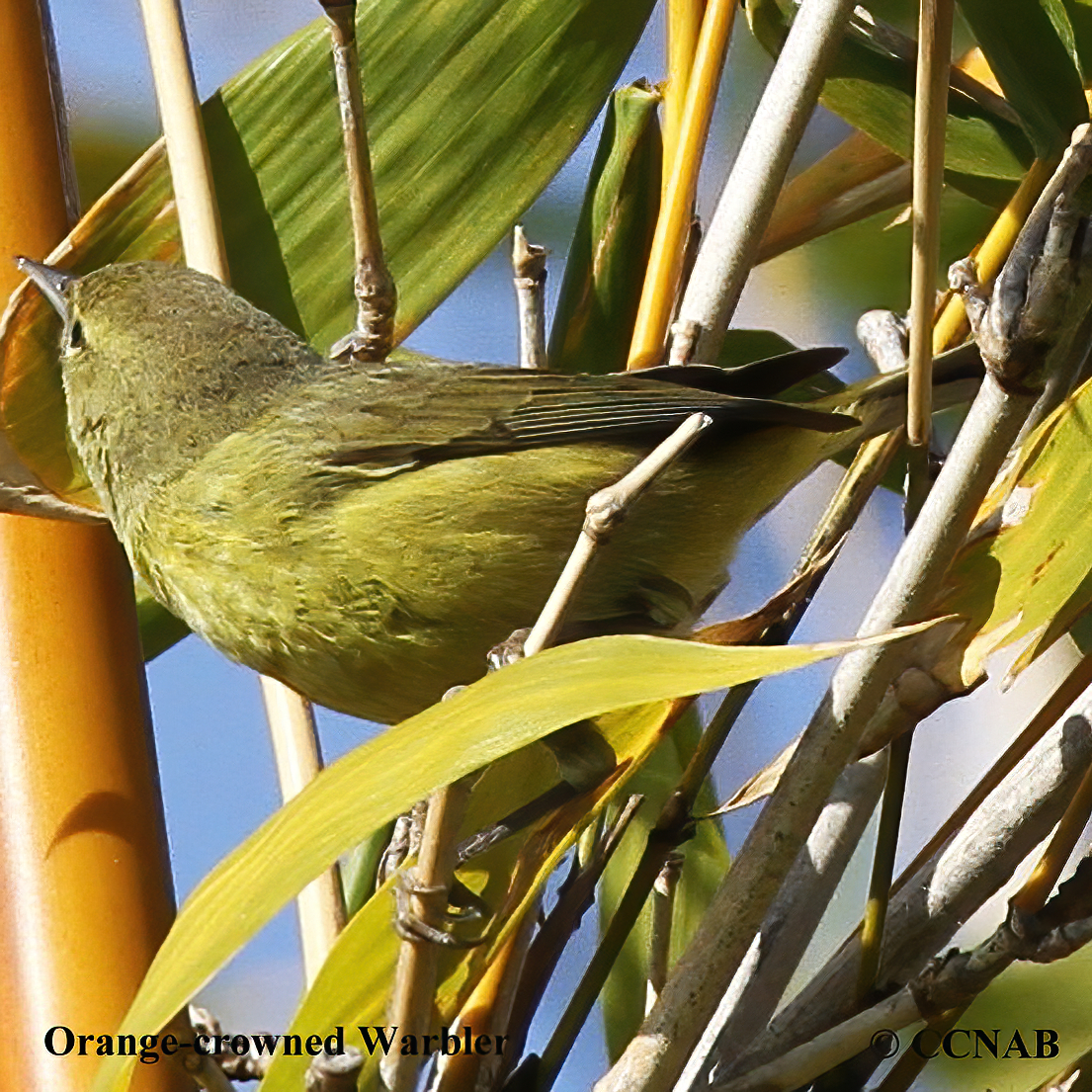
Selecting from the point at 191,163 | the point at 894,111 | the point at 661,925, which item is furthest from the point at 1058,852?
the point at 191,163

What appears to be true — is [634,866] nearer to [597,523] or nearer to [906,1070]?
[906,1070]

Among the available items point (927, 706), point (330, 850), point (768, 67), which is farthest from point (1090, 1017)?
point (768, 67)

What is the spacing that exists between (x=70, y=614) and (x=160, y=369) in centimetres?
48

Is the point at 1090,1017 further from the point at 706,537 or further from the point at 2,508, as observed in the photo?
the point at 2,508

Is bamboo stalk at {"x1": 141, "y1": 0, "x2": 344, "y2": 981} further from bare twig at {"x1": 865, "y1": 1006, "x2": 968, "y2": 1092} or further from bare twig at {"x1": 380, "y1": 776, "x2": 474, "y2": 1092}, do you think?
bare twig at {"x1": 865, "y1": 1006, "x2": 968, "y2": 1092}

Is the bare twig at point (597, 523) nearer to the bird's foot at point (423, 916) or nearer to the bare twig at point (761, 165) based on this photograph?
the bird's foot at point (423, 916)

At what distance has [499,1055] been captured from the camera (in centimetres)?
130

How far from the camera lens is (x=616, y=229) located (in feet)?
6.06

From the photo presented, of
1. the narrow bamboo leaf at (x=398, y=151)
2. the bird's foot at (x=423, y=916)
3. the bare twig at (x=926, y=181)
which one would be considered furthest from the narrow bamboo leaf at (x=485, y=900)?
the narrow bamboo leaf at (x=398, y=151)

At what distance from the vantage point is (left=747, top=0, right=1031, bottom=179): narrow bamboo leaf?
1735 millimetres

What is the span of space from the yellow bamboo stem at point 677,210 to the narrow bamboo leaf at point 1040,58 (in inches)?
10.1

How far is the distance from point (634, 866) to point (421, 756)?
3.42 feet

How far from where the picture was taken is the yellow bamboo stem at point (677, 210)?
1.67 meters

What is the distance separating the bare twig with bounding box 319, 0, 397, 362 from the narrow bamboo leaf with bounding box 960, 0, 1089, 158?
0.61 metres
